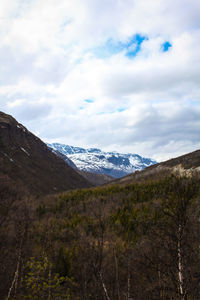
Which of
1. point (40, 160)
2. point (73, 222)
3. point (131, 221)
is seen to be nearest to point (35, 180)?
point (40, 160)

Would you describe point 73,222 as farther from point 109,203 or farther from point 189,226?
point 189,226

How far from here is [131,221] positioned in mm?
56688

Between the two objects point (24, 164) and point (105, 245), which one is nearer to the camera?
point (105, 245)

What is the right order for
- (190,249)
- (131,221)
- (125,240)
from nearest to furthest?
(190,249)
(125,240)
(131,221)

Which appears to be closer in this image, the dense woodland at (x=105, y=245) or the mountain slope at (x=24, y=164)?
the dense woodland at (x=105, y=245)

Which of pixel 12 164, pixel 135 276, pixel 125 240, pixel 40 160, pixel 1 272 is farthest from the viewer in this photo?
pixel 40 160

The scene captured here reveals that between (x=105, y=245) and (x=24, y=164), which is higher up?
(x=24, y=164)

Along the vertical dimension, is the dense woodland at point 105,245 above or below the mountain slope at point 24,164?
below

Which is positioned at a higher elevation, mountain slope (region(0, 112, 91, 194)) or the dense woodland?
mountain slope (region(0, 112, 91, 194))

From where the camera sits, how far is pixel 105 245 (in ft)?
152

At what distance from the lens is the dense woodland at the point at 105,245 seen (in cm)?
841

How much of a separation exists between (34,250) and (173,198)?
38.7 m

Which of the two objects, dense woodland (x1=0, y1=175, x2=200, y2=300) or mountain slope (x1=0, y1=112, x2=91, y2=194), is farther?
mountain slope (x1=0, y1=112, x2=91, y2=194)

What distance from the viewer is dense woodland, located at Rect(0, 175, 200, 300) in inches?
331
